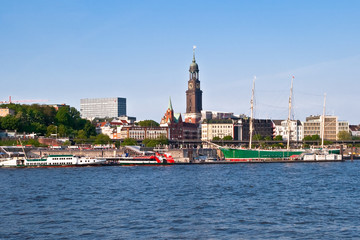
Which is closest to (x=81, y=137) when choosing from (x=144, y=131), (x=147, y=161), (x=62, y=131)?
(x=62, y=131)

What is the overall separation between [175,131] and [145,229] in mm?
167933

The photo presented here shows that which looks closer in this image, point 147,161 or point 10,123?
point 147,161

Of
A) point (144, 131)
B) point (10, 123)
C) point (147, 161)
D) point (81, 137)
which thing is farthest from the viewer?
point (144, 131)

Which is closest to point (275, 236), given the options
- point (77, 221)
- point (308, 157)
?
point (77, 221)

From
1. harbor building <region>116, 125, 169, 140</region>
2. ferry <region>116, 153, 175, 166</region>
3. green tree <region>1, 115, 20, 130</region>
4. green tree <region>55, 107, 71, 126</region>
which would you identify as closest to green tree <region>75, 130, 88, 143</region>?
green tree <region>55, 107, 71, 126</region>

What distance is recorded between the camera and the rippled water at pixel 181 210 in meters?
30.7

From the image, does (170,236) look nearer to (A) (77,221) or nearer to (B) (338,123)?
(A) (77,221)

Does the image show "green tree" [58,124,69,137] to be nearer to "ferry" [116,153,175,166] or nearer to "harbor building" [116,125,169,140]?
"harbor building" [116,125,169,140]

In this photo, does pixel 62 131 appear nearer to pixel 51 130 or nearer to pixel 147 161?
pixel 51 130

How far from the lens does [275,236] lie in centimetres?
2948

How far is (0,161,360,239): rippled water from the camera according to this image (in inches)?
1208

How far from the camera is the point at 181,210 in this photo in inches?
1506

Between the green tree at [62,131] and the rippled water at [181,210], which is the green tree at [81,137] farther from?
the rippled water at [181,210]

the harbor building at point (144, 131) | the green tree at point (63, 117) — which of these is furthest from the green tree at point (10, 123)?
the harbor building at point (144, 131)
